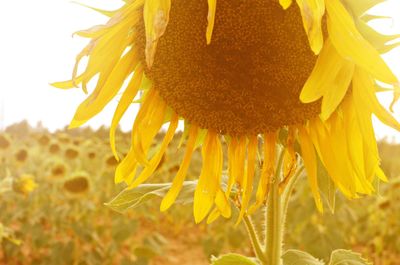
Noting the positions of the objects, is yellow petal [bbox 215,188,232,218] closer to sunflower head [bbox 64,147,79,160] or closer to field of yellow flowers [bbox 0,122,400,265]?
field of yellow flowers [bbox 0,122,400,265]

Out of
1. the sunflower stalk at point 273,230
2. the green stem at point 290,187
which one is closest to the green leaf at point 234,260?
the sunflower stalk at point 273,230

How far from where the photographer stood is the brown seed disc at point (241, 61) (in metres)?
1.03

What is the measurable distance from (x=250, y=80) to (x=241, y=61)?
0.12 feet

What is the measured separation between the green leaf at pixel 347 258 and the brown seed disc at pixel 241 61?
335mm

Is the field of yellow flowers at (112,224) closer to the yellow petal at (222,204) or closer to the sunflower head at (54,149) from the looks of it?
the sunflower head at (54,149)

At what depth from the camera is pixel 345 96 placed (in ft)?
3.54

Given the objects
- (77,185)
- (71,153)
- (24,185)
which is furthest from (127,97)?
(71,153)

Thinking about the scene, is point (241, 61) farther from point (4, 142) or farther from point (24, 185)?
point (4, 142)

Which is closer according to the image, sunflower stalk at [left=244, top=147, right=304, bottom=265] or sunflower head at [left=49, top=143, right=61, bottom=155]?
sunflower stalk at [left=244, top=147, right=304, bottom=265]

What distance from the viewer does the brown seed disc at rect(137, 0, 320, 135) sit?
103 cm

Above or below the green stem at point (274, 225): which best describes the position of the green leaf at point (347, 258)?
below

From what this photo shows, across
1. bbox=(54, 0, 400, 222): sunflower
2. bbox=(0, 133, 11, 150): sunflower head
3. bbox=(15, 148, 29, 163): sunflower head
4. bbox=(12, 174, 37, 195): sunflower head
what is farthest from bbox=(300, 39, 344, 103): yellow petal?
bbox=(0, 133, 11, 150): sunflower head

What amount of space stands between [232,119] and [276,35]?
183 mm

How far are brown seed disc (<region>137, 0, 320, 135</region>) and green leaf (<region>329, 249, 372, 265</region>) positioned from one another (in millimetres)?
335
